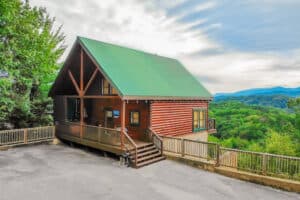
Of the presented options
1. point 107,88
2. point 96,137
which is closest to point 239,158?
point 96,137

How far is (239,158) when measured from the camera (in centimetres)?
1061

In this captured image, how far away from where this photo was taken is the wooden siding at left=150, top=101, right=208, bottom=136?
46.9 feet

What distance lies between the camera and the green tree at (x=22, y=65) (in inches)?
548

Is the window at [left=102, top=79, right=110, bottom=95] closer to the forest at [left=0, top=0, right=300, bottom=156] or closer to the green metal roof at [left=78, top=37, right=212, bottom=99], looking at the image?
the green metal roof at [left=78, top=37, right=212, bottom=99]

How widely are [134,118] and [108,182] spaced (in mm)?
6328

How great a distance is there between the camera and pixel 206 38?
26.8 m

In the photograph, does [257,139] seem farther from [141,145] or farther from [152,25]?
[141,145]

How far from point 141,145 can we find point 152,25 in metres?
16.5

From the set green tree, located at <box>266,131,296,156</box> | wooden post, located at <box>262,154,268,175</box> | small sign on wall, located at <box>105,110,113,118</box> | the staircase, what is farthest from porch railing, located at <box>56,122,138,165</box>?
green tree, located at <box>266,131,296,156</box>

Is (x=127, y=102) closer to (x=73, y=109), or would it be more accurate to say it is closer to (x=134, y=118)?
(x=134, y=118)

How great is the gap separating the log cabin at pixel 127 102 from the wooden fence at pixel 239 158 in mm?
1194

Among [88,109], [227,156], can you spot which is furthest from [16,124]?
[227,156]

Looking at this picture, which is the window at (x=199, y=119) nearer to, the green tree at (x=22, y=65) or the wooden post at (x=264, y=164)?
the wooden post at (x=264, y=164)

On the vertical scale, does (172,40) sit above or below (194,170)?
above
